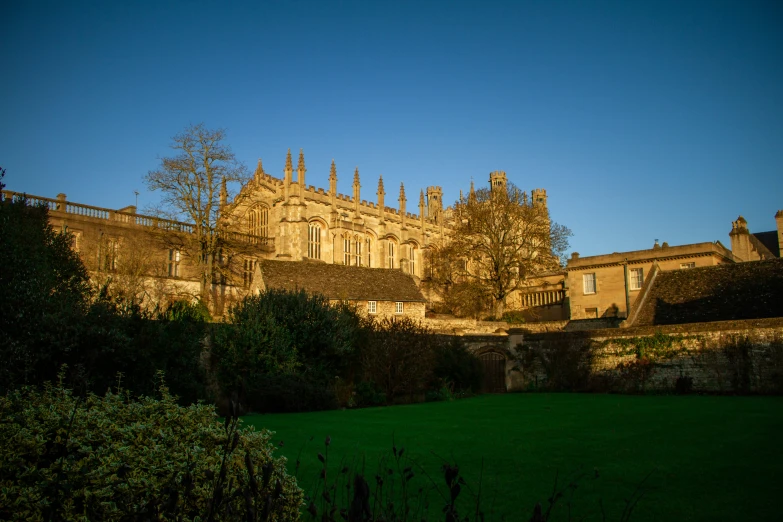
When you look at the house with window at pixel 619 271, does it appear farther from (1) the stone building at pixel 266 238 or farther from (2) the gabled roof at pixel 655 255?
(1) the stone building at pixel 266 238

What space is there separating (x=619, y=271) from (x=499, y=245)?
8391mm

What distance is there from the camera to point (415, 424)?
14.3 m

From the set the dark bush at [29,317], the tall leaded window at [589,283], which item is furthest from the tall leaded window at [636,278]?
the dark bush at [29,317]

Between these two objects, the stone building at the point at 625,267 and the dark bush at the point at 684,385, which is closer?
the dark bush at the point at 684,385

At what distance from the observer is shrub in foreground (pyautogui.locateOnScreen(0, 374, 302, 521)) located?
416cm

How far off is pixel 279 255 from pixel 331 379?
2466cm

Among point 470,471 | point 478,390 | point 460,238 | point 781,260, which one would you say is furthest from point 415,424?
point 460,238

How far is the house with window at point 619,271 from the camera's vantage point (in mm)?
40875

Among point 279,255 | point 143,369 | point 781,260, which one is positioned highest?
point 279,255

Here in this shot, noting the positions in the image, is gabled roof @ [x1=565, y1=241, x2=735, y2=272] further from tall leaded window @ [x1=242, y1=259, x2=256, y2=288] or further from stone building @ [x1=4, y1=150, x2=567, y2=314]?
tall leaded window @ [x1=242, y1=259, x2=256, y2=288]

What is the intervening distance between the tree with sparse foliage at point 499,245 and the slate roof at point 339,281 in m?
7.91

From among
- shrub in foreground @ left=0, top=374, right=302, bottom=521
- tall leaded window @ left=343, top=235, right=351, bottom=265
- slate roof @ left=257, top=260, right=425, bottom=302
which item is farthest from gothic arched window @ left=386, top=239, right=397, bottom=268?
shrub in foreground @ left=0, top=374, right=302, bottom=521

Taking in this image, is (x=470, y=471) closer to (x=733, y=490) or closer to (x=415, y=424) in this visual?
(x=733, y=490)

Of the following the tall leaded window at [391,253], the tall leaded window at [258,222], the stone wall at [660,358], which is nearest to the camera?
the stone wall at [660,358]
